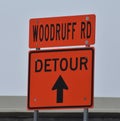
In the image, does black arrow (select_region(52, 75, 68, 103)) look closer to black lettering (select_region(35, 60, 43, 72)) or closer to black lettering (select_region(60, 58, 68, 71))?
black lettering (select_region(60, 58, 68, 71))

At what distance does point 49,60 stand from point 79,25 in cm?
44

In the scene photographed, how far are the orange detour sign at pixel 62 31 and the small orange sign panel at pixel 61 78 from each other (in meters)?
0.09

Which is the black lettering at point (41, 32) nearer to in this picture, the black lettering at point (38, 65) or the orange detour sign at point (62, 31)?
the orange detour sign at point (62, 31)

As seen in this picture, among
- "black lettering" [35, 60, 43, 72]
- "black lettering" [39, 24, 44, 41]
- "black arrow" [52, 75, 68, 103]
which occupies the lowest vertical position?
"black arrow" [52, 75, 68, 103]

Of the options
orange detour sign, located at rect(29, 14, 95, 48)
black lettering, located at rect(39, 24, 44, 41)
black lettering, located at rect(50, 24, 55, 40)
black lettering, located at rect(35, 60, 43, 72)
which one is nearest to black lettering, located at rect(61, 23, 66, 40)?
orange detour sign, located at rect(29, 14, 95, 48)

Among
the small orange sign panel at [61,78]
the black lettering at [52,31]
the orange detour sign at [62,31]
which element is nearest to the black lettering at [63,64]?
the small orange sign panel at [61,78]

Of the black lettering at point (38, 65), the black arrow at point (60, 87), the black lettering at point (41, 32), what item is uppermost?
the black lettering at point (41, 32)

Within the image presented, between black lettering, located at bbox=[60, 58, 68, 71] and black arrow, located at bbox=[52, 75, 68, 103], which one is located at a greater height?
black lettering, located at bbox=[60, 58, 68, 71]

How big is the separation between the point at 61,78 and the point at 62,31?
446 millimetres

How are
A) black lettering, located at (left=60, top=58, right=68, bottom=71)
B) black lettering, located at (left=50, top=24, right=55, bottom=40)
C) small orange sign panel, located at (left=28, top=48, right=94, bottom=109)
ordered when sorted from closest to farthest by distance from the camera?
1. small orange sign panel, located at (left=28, top=48, right=94, bottom=109)
2. black lettering, located at (left=60, top=58, right=68, bottom=71)
3. black lettering, located at (left=50, top=24, right=55, bottom=40)

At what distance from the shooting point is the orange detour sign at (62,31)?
6062 mm

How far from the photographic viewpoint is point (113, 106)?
10.5m

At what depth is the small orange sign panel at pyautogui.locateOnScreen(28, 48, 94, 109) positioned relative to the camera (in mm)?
5977

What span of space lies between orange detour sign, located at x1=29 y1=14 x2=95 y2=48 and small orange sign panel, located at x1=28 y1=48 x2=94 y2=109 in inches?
3.5
